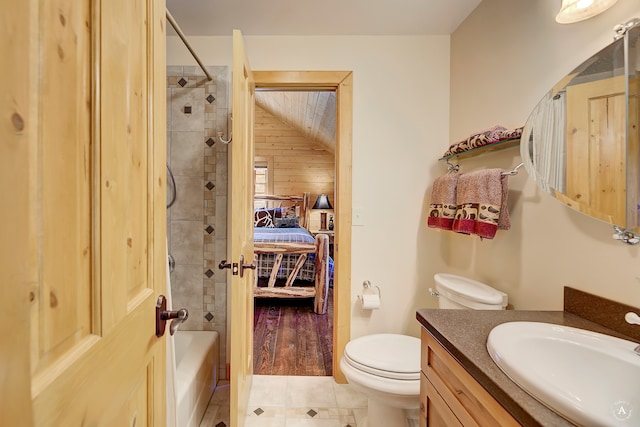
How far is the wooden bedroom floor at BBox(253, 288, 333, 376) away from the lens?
6.86 feet

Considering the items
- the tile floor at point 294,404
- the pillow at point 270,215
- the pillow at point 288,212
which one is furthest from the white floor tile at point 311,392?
the pillow at point 288,212

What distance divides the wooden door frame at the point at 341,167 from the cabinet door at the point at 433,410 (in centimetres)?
91

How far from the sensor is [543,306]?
121 cm

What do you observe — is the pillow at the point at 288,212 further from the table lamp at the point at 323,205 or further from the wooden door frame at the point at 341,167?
the wooden door frame at the point at 341,167

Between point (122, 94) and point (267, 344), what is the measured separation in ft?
7.55

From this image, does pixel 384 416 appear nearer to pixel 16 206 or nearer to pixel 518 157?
pixel 518 157

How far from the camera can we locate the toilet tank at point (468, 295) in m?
1.28

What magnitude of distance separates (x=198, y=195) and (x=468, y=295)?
1.72 m

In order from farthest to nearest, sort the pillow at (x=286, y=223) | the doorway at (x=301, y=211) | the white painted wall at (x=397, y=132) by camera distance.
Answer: the pillow at (x=286, y=223)
the doorway at (x=301, y=211)
the white painted wall at (x=397, y=132)

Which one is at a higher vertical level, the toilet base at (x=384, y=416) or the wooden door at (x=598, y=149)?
the wooden door at (x=598, y=149)

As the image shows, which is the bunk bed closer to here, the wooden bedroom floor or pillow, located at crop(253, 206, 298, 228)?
the wooden bedroom floor

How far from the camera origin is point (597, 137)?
96 centimetres

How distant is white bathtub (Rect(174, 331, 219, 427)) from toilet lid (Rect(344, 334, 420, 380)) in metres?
0.81

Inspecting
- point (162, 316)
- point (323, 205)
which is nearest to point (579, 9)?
point (162, 316)
